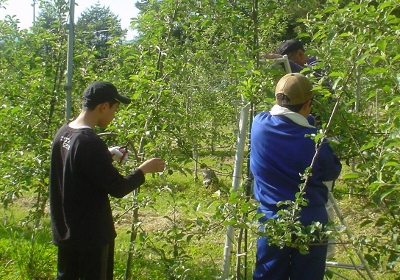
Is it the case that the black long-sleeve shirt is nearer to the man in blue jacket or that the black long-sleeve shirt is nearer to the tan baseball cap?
the man in blue jacket

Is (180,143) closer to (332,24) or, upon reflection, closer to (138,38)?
(138,38)

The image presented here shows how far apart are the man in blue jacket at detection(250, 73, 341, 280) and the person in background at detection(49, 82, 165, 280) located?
62cm

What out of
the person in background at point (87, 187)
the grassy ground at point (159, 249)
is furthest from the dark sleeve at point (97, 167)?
the grassy ground at point (159, 249)

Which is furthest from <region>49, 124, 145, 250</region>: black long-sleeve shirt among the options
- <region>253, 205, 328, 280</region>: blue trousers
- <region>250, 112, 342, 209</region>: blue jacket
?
<region>253, 205, 328, 280</region>: blue trousers

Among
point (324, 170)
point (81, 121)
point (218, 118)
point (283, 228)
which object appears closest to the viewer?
point (283, 228)

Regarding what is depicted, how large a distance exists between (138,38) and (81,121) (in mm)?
1353

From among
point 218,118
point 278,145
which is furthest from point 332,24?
point 218,118

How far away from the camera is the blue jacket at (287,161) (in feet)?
8.48

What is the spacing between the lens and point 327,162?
257 centimetres

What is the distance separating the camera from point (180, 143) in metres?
3.43

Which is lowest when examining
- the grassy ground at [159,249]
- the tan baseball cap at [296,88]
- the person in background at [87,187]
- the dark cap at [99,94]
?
the grassy ground at [159,249]

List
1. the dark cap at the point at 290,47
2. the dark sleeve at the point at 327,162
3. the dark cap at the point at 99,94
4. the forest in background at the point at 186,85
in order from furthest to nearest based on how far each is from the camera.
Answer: the dark cap at the point at 290,47 < the dark cap at the point at 99,94 < the dark sleeve at the point at 327,162 < the forest in background at the point at 186,85

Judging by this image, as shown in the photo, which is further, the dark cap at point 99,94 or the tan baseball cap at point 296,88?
the dark cap at point 99,94

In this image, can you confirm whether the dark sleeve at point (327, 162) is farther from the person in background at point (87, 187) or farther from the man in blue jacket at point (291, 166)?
the person in background at point (87, 187)
